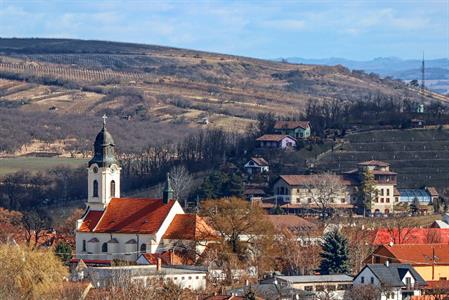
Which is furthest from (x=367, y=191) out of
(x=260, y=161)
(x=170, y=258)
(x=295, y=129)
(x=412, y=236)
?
(x=170, y=258)

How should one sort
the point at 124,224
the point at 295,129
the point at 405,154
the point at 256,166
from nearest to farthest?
1. the point at 124,224
2. the point at 256,166
3. the point at 405,154
4. the point at 295,129

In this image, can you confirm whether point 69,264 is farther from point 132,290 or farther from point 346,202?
point 346,202

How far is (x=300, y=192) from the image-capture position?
11862 cm

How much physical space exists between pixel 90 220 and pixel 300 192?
31500 millimetres

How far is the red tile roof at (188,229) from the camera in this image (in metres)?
84.0

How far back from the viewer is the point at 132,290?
65750 millimetres

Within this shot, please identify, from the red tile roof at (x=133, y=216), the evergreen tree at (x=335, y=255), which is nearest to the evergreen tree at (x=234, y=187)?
the red tile roof at (x=133, y=216)

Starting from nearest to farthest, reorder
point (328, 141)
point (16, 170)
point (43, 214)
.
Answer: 1. point (43, 214)
2. point (328, 141)
3. point (16, 170)

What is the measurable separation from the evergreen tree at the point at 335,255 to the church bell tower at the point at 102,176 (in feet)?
46.2

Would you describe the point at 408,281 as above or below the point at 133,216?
below

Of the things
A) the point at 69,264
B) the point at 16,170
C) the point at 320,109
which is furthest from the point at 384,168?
the point at 69,264

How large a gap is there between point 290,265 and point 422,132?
51371 mm

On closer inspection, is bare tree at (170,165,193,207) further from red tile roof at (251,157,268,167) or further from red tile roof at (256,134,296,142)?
red tile roof at (256,134,296,142)

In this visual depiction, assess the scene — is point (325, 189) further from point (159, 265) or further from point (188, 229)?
point (159, 265)
